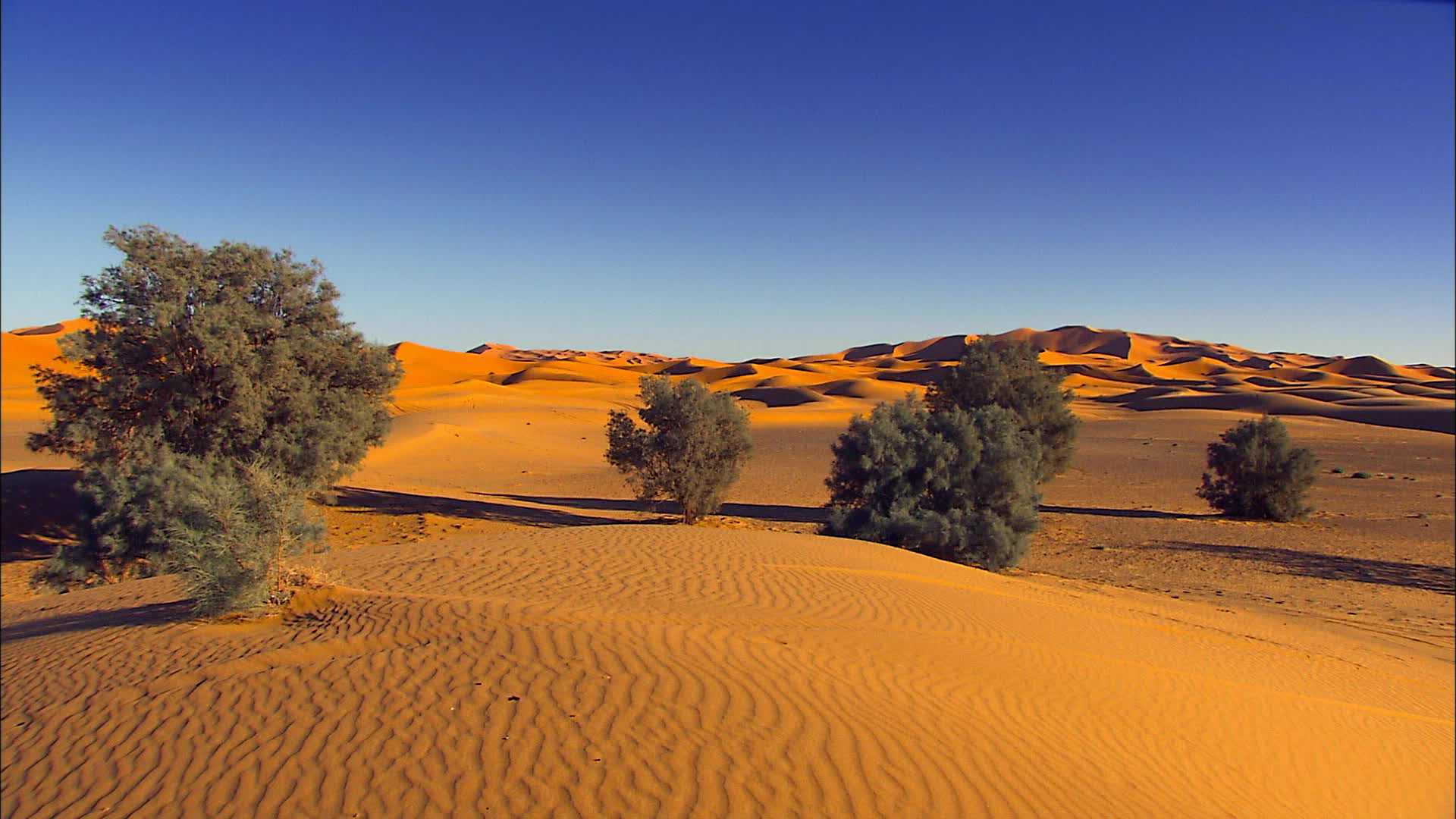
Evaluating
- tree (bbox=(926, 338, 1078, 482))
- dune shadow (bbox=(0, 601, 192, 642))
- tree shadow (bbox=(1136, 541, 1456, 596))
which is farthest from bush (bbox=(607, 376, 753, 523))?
dune shadow (bbox=(0, 601, 192, 642))

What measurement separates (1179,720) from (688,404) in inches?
576

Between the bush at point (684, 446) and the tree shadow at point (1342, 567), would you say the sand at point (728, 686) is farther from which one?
the bush at point (684, 446)

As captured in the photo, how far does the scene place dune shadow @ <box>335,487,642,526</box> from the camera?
19.8m

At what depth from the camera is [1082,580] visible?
1535 cm

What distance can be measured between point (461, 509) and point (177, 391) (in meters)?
7.34

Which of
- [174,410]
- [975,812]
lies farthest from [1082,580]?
[174,410]

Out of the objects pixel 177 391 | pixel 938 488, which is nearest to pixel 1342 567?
pixel 938 488

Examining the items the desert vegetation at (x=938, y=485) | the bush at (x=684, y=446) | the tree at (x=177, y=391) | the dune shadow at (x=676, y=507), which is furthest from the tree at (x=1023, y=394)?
the tree at (x=177, y=391)

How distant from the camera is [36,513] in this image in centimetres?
1753

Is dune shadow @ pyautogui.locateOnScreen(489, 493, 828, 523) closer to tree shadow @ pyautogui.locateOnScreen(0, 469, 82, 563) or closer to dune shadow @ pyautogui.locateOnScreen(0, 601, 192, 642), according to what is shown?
tree shadow @ pyautogui.locateOnScreen(0, 469, 82, 563)

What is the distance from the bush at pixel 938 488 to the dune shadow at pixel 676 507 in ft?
12.3

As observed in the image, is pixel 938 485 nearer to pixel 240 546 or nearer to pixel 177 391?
pixel 240 546

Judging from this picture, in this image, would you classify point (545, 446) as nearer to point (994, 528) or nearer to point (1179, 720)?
point (994, 528)

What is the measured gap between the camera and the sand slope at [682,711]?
190 inches
